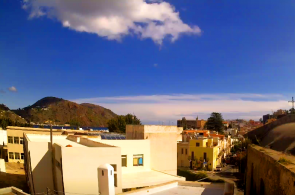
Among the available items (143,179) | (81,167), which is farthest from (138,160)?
(81,167)

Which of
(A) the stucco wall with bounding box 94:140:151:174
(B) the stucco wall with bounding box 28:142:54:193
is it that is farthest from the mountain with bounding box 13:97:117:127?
(B) the stucco wall with bounding box 28:142:54:193

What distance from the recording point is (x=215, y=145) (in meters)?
33.2

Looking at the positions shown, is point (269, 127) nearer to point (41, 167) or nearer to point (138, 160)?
point (138, 160)

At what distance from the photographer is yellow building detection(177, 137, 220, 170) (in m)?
30.8

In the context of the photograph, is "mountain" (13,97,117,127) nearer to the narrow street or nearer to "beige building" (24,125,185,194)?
the narrow street

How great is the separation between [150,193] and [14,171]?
19.1 m

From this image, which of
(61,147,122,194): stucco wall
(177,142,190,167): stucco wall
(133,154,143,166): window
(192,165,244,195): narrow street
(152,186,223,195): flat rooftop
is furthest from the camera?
(177,142,190,167): stucco wall

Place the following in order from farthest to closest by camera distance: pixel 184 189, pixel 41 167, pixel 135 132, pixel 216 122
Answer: pixel 216 122 < pixel 135 132 < pixel 41 167 < pixel 184 189

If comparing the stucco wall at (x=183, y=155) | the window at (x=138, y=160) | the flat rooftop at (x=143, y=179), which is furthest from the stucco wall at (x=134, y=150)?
the stucco wall at (x=183, y=155)

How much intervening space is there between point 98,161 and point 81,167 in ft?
2.55

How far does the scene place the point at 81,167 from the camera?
33.8ft

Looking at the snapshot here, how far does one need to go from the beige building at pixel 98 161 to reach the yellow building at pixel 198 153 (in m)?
14.2

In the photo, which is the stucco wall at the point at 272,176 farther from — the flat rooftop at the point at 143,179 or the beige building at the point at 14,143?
the beige building at the point at 14,143

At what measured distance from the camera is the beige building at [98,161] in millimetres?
10219
